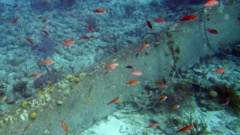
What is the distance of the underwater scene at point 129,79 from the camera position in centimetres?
492

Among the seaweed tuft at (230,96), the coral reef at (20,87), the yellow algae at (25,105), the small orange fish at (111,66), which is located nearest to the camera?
the yellow algae at (25,105)

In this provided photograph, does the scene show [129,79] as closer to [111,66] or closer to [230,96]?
[111,66]

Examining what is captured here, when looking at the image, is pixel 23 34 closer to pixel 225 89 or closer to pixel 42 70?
pixel 42 70

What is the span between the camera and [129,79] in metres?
6.20

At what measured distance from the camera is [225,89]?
611 centimetres

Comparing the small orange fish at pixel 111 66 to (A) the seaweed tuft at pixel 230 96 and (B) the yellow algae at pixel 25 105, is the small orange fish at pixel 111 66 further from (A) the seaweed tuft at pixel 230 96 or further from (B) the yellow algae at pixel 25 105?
(A) the seaweed tuft at pixel 230 96

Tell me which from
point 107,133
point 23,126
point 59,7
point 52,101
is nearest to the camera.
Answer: point 23,126

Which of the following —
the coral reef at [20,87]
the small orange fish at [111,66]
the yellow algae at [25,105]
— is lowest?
the coral reef at [20,87]

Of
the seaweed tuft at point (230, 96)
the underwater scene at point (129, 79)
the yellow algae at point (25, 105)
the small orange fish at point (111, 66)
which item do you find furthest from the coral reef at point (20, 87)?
the seaweed tuft at point (230, 96)

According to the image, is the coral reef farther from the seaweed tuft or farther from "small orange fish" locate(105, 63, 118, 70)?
the seaweed tuft

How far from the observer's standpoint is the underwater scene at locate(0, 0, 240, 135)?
4.92 metres

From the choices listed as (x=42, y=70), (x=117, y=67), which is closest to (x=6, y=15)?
(x=42, y=70)

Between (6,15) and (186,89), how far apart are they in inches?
596

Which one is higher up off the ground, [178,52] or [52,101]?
[178,52]
